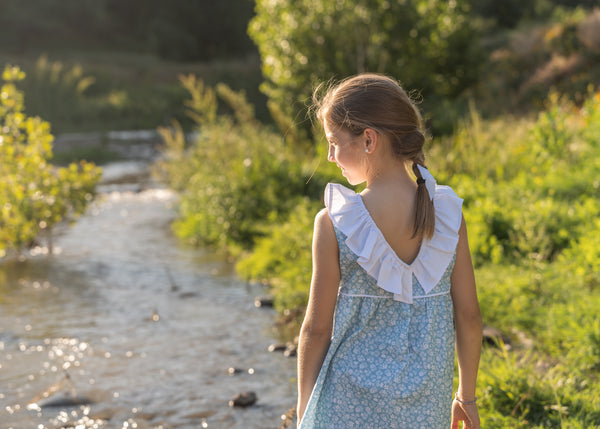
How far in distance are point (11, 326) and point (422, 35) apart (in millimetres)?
10168

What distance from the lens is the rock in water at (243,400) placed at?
424cm

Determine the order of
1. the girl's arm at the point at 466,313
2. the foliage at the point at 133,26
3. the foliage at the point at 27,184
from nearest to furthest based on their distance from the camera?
1. the girl's arm at the point at 466,313
2. the foliage at the point at 27,184
3. the foliage at the point at 133,26

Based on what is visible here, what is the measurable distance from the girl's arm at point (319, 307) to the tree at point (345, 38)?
10.4 meters

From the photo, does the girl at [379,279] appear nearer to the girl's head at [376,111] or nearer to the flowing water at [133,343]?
the girl's head at [376,111]

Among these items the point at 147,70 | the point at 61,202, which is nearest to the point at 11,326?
the point at 61,202

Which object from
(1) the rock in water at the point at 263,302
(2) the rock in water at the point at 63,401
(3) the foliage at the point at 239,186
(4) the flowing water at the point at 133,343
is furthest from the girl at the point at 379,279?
(3) the foliage at the point at 239,186

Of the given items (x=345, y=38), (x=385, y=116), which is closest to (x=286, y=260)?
(x=385, y=116)

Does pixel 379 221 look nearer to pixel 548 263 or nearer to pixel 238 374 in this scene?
pixel 238 374

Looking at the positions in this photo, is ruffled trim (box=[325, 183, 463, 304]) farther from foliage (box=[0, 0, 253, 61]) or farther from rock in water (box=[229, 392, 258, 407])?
foliage (box=[0, 0, 253, 61])

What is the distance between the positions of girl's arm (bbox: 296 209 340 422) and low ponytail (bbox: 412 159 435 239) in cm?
24

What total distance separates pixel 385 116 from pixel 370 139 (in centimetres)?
7

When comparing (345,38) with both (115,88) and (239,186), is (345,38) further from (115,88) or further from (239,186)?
(115,88)

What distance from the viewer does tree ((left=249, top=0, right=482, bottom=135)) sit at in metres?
12.7

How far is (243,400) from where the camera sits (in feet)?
13.9
